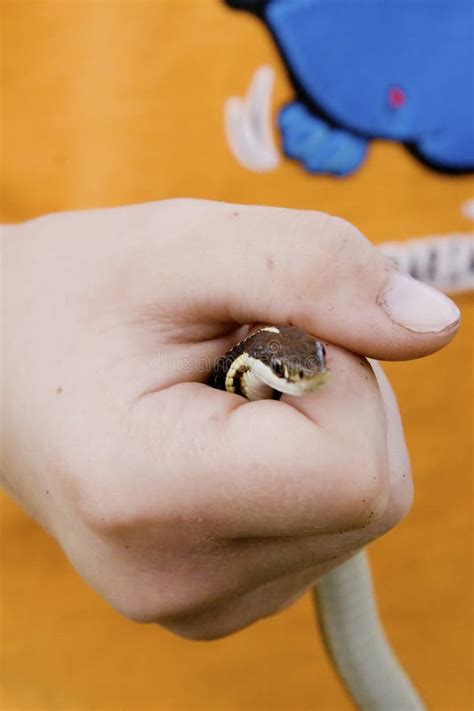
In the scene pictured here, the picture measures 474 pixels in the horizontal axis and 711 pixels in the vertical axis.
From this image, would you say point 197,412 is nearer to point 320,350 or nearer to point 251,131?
point 320,350

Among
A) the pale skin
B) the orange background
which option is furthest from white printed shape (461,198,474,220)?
the pale skin

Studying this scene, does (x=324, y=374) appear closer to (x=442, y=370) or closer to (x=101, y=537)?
(x=101, y=537)

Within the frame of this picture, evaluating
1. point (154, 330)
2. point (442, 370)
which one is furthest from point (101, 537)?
point (442, 370)

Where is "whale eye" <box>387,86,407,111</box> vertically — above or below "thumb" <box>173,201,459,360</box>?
above

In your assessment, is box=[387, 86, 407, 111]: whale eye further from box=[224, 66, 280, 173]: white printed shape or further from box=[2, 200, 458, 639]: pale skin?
box=[2, 200, 458, 639]: pale skin

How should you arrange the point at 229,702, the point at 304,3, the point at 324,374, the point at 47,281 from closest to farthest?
the point at 324,374 → the point at 47,281 → the point at 304,3 → the point at 229,702

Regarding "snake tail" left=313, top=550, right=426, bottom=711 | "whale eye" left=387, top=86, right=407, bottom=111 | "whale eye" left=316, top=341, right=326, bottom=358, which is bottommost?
"snake tail" left=313, top=550, right=426, bottom=711
